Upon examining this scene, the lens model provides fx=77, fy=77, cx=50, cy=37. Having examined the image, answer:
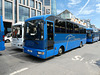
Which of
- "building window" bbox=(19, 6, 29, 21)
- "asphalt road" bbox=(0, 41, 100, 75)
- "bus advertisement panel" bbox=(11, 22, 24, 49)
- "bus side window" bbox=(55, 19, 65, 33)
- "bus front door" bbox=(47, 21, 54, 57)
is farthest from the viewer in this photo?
"building window" bbox=(19, 6, 29, 21)

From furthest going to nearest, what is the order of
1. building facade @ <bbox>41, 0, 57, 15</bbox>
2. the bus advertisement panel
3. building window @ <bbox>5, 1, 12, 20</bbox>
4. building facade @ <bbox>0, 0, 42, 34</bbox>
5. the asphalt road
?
building facade @ <bbox>41, 0, 57, 15</bbox>, building window @ <bbox>5, 1, 12, 20</bbox>, building facade @ <bbox>0, 0, 42, 34</bbox>, the bus advertisement panel, the asphalt road

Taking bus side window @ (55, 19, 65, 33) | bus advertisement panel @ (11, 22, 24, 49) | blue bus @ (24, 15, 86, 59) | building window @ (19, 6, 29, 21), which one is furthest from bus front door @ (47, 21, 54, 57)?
building window @ (19, 6, 29, 21)

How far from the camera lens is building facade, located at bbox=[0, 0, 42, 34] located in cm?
2773

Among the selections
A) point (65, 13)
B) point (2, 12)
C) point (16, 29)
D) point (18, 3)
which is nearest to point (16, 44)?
point (16, 29)

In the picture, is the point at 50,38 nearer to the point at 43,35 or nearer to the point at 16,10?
the point at 43,35

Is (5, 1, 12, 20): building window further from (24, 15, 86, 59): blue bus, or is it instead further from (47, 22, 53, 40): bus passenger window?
(47, 22, 53, 40): bus passenger window

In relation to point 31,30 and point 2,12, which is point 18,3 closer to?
point 2,12

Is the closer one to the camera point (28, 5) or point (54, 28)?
point (54, 28)

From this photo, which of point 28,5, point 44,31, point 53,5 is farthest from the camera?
point 53,5

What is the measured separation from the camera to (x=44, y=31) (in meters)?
4.80

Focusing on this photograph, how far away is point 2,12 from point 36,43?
93.2ft

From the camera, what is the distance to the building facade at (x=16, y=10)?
27.7 m

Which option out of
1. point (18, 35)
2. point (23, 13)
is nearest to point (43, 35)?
point (18, 35)

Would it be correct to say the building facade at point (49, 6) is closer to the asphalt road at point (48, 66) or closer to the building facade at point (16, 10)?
the building facade at point (16, 10)
